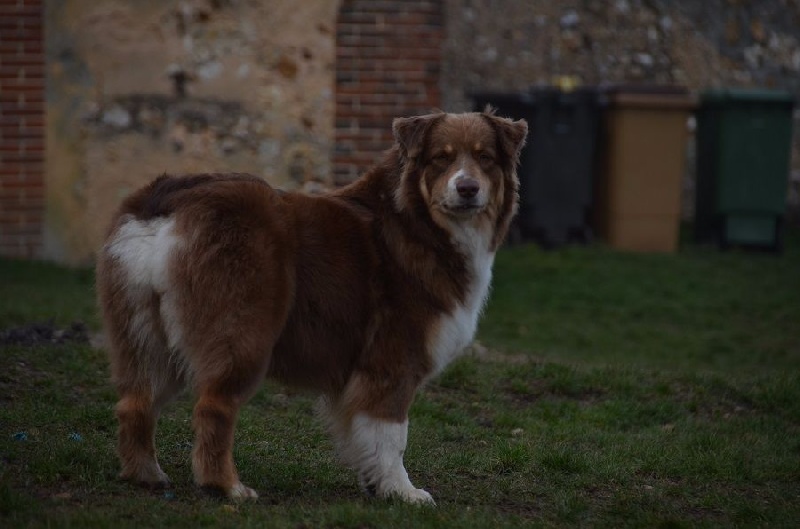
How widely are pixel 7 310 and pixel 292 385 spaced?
16.1 ft

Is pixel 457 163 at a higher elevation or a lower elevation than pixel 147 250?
higher

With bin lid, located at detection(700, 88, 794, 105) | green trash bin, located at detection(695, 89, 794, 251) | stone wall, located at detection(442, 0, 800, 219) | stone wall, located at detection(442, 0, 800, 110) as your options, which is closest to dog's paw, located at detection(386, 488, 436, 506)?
green trash bin, located at detection(695, 89, 794, 251)

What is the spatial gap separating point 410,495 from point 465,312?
88 centimetres

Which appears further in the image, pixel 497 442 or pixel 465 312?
pixel 497 442

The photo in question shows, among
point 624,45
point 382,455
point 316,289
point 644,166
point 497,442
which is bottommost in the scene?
point 497,442

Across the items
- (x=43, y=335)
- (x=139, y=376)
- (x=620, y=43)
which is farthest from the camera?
(x=620, y=43)

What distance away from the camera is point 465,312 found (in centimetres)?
577

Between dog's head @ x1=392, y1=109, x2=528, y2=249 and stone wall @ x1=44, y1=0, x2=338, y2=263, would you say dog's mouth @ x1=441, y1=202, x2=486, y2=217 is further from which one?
stone wall @ x1=44, y1=0, x2=338, y2=263

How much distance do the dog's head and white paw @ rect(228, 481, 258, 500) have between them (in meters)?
1.47

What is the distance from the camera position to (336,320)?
5559mm

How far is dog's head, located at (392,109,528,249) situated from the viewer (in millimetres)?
5688

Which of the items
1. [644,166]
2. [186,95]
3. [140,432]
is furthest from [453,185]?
[644,166]

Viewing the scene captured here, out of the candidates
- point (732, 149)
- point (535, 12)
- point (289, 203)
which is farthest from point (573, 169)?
point (289, 203)

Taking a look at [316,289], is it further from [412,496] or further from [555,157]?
[555,157]
